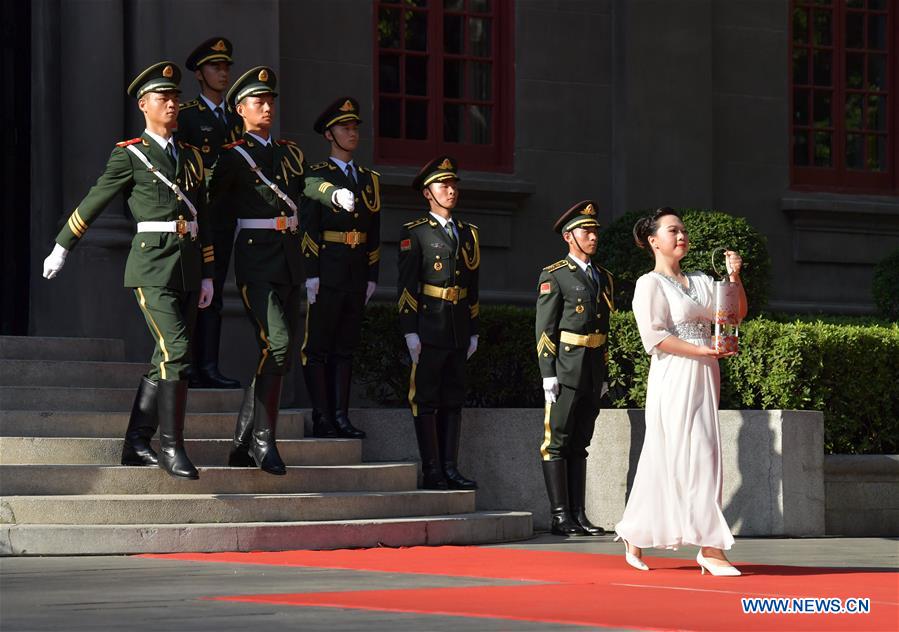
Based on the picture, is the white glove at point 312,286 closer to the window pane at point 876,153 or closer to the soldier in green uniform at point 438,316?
the soldier in green uniform at point 438,316

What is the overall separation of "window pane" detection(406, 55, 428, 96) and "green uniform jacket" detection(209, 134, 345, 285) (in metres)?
5.06

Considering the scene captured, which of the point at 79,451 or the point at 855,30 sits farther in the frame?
the point at 855,30

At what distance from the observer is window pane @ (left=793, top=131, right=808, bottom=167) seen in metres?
17.5

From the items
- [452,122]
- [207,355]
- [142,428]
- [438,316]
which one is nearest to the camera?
[142,428]

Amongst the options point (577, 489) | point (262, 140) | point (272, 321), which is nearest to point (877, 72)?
point (577, 489)

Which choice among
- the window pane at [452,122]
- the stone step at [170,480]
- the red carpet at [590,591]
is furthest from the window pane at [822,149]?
the red carpet at [590,591]

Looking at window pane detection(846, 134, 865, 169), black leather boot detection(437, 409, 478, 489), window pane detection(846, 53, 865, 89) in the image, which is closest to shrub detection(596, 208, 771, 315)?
black leather boot detection(437, 409, 478, 489)

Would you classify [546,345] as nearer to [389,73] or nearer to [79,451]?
[79,451]

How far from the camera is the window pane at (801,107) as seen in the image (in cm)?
1753

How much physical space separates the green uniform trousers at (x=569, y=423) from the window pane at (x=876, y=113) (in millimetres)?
7634

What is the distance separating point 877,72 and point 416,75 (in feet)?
16.9

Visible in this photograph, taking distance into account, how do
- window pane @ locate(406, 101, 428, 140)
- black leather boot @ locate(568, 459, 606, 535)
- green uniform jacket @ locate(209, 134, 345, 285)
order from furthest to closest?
1. window pane @ locate(406, 101, 428, 140)
2. black leather boot @ locate(568, 459, 606, 535)
3. green uniform jacket @ locate(209, 134, 345, 285)

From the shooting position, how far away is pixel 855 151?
1784 centimetres

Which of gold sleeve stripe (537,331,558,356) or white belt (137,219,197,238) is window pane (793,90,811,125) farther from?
white belt (137,219,197,238)
